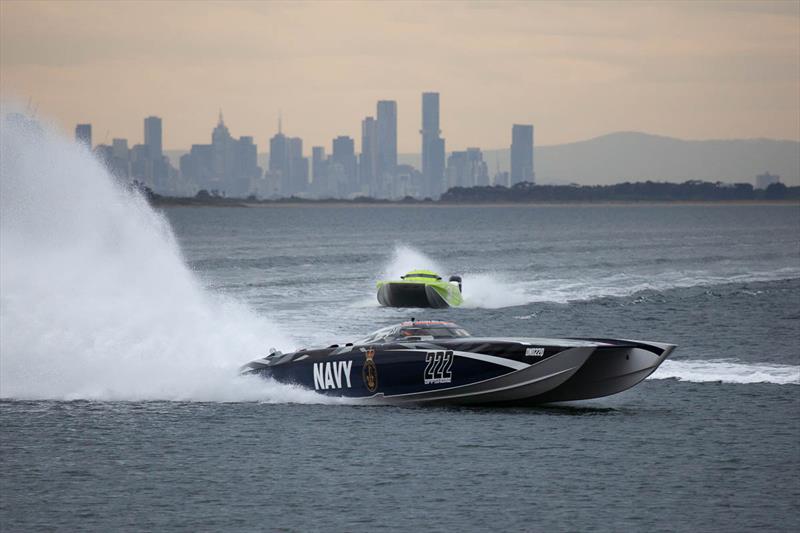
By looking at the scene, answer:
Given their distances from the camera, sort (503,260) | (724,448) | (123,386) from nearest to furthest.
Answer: (724,448) → (123,386) → (503,260)

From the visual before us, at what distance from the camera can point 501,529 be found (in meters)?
16.2

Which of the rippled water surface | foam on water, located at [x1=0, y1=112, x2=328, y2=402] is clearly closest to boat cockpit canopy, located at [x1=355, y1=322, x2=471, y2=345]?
the rippled water surface

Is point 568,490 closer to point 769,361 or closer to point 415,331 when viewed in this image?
point 415,331

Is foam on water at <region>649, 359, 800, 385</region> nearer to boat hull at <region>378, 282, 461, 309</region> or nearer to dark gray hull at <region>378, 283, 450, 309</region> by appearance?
boat hull at <region>378, 282, 461, 309</region>

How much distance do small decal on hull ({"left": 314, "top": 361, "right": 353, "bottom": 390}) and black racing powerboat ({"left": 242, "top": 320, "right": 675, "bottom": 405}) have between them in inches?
0.8

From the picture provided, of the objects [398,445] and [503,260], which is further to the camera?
[503,260]

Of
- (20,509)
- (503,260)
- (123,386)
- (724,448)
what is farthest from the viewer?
(503,260)

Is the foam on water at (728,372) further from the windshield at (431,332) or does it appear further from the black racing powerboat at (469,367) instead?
the windshield at (431,332)

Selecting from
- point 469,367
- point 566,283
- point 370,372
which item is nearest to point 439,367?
point 469,367

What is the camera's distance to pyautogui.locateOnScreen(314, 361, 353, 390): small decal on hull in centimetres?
2438

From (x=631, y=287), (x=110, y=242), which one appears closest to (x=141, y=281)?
(x=110, y=242)

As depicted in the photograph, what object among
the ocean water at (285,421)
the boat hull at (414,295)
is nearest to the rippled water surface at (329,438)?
the ocean water at (285,421)

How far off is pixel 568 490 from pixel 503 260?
6885 centimetres

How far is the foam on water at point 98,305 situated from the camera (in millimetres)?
Answer: 26125
